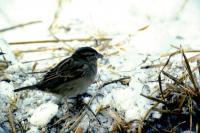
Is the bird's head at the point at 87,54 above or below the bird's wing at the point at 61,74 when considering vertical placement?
above

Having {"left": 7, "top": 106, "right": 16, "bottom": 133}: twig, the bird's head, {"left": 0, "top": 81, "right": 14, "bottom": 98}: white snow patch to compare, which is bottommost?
{"left": 7, "top": 106, "right": 16, "bottom": 133}: twig

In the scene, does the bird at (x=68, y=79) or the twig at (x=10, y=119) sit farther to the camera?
the bird at (x=68, y=79)

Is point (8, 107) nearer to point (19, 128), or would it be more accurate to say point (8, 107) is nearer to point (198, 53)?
point (19, 128)

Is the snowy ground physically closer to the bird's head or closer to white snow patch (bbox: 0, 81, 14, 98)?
white snow patch (bbox: 0, 81, 14, 98)

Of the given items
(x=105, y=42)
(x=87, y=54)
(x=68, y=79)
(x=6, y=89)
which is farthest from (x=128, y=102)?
(x=105, y=42)

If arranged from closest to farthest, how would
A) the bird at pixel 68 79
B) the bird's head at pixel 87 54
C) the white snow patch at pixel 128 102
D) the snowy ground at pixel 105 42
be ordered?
the white snow patch at pixel 128 102 → the snowy ground at pixel 105 42 → the bird at pixel 68 79 → the bird's head at pixel 87 54

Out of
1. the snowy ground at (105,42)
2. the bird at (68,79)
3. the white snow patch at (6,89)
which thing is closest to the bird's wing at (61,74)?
the bird at (68,79)

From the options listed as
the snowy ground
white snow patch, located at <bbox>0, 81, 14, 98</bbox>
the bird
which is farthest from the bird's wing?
white snow patch, located at <bbox>0, 81, 14, 98</bbox>

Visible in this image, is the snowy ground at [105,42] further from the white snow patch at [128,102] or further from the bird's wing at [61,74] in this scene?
the bird's wing at [61,74]
